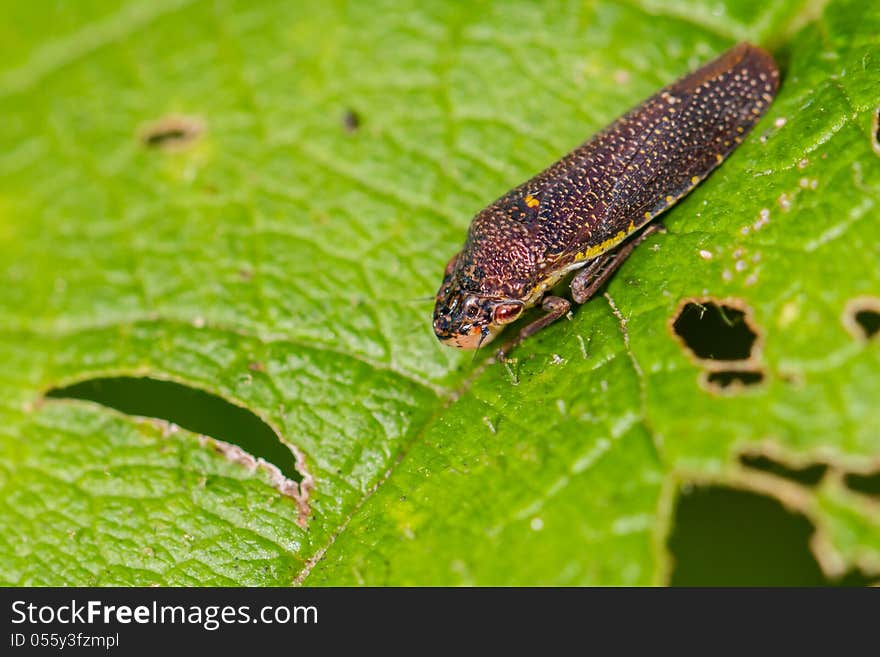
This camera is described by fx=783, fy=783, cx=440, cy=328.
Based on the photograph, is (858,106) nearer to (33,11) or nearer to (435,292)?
(435,292)

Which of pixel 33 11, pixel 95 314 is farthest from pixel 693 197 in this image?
pixel 33 11

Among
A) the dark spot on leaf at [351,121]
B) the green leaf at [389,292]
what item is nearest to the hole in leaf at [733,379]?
the green leaf at [389,292]

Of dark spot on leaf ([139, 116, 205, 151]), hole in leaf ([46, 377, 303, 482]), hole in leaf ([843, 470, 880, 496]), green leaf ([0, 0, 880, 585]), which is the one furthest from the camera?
dark spot on leaf ([139, 116, 205, 151])

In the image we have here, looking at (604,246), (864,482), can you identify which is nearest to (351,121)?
(604,246)

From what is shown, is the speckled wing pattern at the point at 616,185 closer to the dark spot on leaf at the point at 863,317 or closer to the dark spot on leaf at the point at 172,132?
the dark spot on leaf at the point at 863,317

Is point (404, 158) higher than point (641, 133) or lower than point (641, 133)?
lower

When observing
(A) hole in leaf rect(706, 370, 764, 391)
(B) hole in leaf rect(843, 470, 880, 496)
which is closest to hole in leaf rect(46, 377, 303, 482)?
(A) hole in leaf rect(706, 370, 764, 391)

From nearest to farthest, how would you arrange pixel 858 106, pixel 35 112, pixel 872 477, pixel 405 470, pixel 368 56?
pixel 872 477, pixel 858 106, pixel 405 470, pixel 368 56, pixel 35 112

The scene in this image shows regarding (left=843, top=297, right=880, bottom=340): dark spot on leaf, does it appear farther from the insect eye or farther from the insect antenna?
the insect antenna
